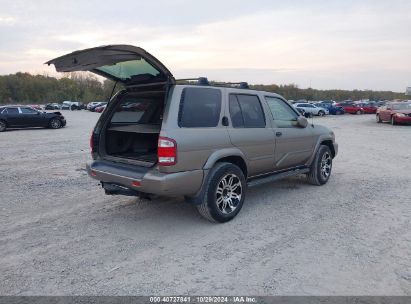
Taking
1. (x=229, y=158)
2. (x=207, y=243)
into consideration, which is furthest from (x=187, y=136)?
(x=207, y=243)

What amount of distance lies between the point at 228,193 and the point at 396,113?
22.4m

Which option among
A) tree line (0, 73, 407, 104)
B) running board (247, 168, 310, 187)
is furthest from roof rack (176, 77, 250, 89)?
tree line (0, 73, 407, 104)

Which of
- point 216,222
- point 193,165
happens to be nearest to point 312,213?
point 216,222

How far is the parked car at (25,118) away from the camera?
19.3m

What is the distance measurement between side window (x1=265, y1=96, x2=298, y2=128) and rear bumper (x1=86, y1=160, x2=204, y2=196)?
201cm

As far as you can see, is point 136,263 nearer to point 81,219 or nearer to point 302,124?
point 81,219

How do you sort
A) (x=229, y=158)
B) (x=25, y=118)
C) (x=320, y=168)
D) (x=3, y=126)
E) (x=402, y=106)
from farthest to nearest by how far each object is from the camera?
(x=402, y=106), (x=25, y=118), (x=3, y=126), (x=320, y=168), (x=229, y=158)

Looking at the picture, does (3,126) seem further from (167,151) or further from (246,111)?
(167,151)

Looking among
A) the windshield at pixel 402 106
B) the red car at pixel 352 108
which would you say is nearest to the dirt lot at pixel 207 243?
the windshield at pixel 402 106

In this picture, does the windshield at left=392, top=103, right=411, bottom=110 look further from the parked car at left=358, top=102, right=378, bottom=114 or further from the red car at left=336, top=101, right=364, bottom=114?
the parked car at left=358, top=102, right=378, bottom=114

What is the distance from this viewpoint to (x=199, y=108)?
4.53 meters

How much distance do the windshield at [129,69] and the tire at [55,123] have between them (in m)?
17.5

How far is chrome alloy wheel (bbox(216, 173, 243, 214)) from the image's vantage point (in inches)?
185

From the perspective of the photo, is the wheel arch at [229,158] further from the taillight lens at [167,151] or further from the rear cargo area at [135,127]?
the rear cargo area at [135,127]
